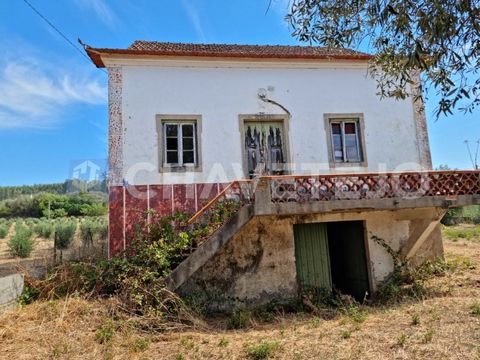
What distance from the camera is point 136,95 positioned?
8922 millimetres

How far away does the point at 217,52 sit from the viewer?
30.3 feet

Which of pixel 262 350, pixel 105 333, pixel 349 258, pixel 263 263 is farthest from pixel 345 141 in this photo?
pixel 105 333

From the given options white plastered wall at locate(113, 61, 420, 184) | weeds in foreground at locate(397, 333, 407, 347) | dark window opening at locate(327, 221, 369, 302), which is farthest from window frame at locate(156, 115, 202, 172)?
weeds in foreground at locate(397, 333, 407, 347)

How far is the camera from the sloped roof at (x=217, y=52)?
28.8 feet

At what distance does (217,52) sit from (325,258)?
19.8ft

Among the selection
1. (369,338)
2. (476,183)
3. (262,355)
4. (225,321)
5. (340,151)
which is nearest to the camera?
(262,355)

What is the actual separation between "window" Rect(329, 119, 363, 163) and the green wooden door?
1.91 meters

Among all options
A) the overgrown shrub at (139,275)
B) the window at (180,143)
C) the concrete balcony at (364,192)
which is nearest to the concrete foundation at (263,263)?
the concrete balcony at (364,192)

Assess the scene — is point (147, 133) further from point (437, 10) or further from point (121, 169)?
point (437, 10)

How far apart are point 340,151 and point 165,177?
465cm

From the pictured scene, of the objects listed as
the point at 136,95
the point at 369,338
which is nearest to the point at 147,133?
the point at 136,95

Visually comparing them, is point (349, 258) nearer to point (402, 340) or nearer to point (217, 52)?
point (402, 340)

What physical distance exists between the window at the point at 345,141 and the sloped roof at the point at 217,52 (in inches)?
69.4

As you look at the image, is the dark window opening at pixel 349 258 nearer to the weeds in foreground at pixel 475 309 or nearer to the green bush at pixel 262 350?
the weeds in foreground at pixel 475 309
